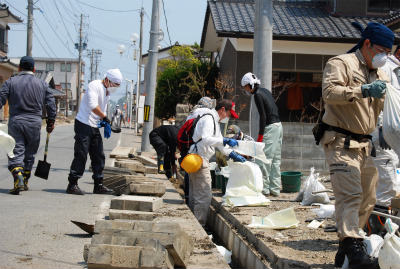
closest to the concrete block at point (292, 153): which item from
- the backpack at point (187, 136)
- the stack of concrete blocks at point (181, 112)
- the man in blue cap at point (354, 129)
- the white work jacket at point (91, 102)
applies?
the backpack at point (187, 136)

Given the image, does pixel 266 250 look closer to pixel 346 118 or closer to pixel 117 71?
pixel 346 118

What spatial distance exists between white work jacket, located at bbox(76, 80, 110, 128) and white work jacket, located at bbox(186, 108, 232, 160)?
58.9 inches

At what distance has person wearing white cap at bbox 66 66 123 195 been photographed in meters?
7.80

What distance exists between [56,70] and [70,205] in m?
98.7

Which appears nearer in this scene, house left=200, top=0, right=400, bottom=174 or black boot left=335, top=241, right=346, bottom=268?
black boot left=335, top=241, right=346, bottom=268

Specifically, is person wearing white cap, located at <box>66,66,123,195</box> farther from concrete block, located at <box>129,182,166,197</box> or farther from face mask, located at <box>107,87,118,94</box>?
concrete block, located at <box>129,182,166,197</box>

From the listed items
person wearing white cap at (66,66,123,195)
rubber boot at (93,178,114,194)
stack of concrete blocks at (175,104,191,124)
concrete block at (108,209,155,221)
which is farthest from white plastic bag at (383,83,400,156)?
stack of concrete blocks at (175,104,191,124)

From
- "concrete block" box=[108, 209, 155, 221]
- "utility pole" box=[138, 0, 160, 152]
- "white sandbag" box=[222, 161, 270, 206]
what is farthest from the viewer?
"utility pole" box=[138, 0, 160, 152]

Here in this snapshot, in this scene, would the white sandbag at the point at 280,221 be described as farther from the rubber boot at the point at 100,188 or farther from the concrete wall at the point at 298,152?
the concrete wall at the point at 298,152

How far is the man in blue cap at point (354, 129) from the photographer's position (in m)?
4.09

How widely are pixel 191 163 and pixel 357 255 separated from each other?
3398 mm

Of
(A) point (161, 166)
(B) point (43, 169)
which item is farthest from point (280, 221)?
(A) point (161, 166)

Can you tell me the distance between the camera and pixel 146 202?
6266 mm

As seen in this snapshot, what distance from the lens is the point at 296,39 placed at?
610 inches
